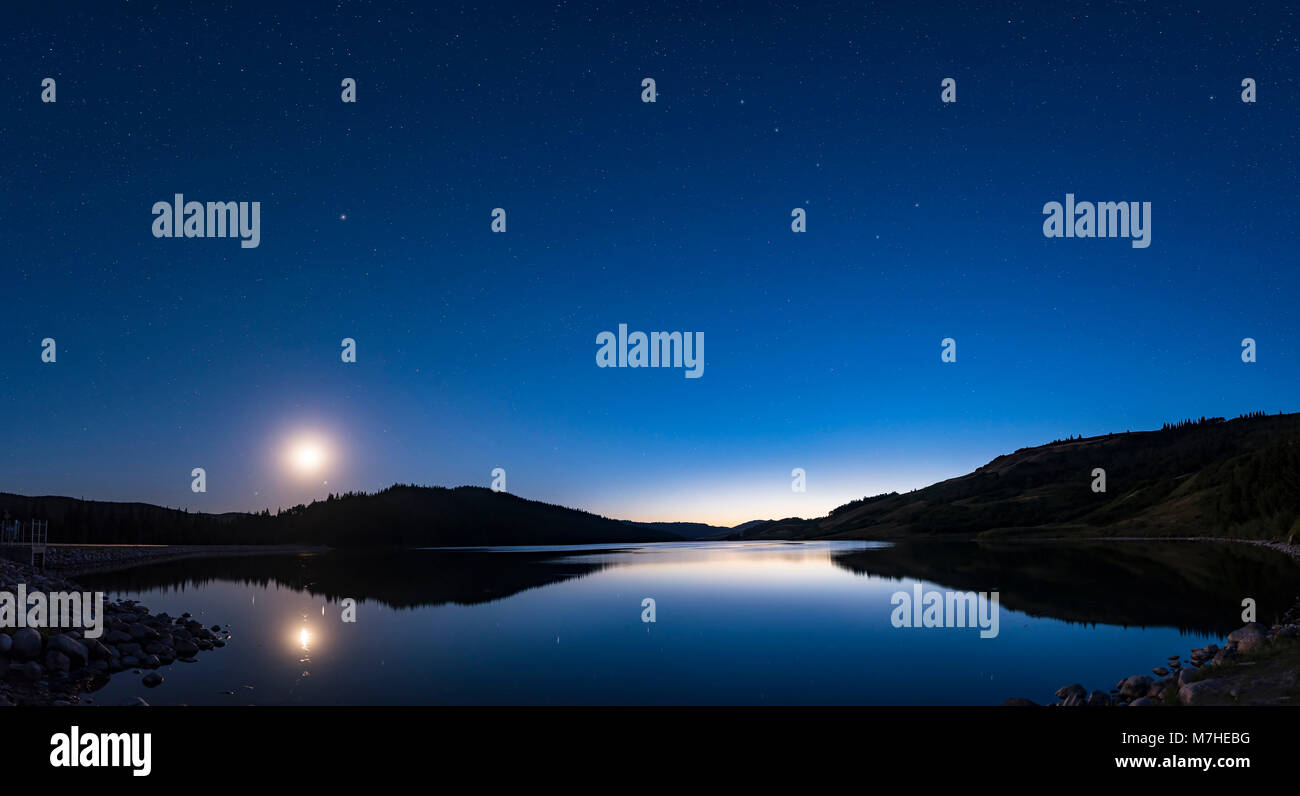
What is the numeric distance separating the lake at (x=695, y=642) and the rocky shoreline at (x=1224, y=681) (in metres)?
2.06

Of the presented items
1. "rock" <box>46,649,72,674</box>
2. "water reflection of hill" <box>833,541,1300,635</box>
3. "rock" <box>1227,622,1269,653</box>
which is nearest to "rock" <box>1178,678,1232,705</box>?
"rock" <box>1227,622,1269,653</box>

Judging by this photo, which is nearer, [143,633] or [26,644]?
[26,644]

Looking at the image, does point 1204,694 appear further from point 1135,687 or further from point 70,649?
point 70,649

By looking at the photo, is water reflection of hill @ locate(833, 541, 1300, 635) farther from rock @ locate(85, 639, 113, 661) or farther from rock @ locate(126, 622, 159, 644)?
rock @ locate(126, 622, 159, 644)

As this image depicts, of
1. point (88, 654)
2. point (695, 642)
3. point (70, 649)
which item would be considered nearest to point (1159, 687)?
point (695, 642)

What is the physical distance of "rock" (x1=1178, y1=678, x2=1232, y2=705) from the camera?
16.2m

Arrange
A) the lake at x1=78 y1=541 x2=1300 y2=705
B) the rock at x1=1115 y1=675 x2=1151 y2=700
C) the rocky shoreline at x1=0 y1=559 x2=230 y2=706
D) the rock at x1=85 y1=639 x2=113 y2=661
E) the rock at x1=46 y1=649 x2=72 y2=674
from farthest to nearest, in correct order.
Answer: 1. the rock at x1=85 y1=639 x2=113 y2=661
2. the rock at x1=46 y1=649 x2=72 y2=674
3. the lake at x1=78 y1=541 x2=1300 y2=705
4. the rocky shoreline at x1=0 y1=559 x2=230 y2=706
5. the rock at x1=1115 y1=675 x2=1151 y2=700

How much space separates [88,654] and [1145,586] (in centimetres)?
6363

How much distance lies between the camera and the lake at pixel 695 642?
2283 cm

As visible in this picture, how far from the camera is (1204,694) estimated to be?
16.6m

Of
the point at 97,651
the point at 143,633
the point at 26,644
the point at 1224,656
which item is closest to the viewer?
the point at 1224,656

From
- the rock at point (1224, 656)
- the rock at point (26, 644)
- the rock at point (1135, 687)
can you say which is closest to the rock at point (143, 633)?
A: the rock at point (26, 644)
